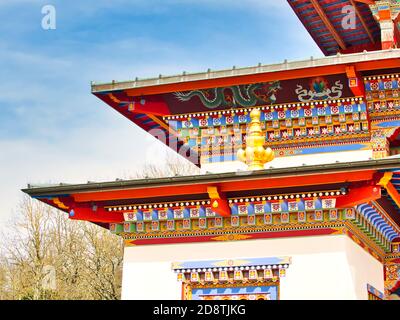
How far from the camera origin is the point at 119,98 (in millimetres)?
13891

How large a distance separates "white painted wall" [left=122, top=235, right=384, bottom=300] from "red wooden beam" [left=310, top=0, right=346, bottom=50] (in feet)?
16.3

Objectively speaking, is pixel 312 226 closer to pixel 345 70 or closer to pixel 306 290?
pixel 306 290

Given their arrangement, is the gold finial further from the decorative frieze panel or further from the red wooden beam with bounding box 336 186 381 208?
the red wooden beam with bounding box 336 186 381 208

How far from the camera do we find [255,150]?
12125 mm

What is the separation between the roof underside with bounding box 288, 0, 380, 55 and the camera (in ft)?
48.1

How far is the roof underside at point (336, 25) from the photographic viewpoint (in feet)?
48.1

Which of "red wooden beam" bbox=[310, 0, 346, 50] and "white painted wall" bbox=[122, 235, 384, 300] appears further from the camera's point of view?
"red wooden beam" bbox=[310, 0, 346, 50]

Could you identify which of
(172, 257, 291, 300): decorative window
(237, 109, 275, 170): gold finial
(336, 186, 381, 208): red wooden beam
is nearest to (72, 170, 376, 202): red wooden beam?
(336, 186, 381, 208): red wooden beam

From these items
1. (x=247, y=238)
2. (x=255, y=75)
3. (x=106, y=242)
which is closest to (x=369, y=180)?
(x=247, y=238)

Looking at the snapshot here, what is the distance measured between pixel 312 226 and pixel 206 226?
163cm

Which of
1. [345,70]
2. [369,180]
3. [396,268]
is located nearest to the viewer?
[369,180]

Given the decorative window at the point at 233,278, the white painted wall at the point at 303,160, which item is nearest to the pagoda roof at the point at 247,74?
the white painted wall at the point at 303,160
